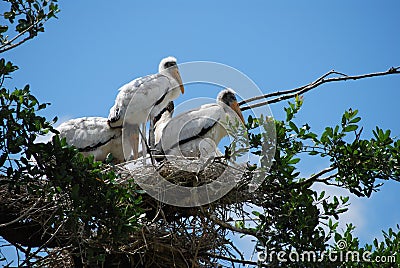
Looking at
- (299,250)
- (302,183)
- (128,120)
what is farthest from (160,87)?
(299,250)

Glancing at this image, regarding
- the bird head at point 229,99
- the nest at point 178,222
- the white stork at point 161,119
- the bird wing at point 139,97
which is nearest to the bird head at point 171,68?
the bird wing at point 139,97

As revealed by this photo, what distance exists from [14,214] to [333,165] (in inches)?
129

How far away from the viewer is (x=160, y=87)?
9.13 metres

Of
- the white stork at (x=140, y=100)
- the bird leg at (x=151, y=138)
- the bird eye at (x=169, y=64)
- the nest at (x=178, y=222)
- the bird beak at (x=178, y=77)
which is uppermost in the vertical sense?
the bird eye at (x=169, y=64)

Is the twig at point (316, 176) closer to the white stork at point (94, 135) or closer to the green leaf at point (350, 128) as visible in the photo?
the green leaf at point (350, 128)

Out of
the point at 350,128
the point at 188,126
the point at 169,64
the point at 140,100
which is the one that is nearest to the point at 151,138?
the point at 188,126

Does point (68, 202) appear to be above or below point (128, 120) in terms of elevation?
below

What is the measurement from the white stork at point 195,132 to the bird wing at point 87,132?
2.50ft

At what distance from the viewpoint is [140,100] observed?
8922 mm

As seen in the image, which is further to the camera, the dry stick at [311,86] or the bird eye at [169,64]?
the bird eye at [169,64]

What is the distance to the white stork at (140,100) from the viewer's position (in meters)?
8.87

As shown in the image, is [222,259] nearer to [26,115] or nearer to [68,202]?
[68,202]

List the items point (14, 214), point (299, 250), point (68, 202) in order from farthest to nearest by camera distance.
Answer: point (14, 214)
point (299, 250)
point (68, 202)

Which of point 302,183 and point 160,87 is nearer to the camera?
point 302,183
